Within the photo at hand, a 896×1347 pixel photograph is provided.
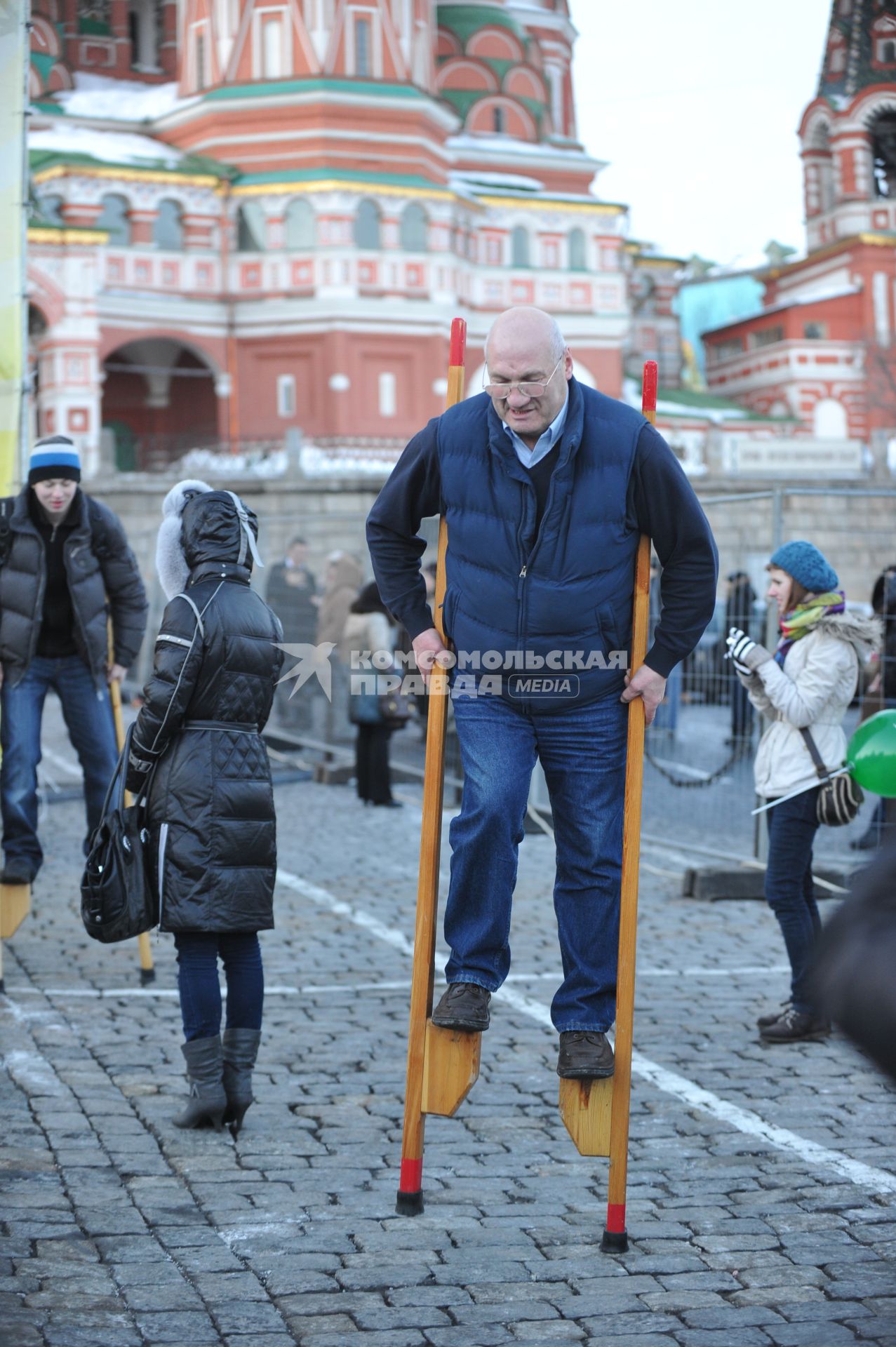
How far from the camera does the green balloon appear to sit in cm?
A: 515

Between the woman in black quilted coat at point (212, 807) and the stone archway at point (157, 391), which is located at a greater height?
the stone archway at point (157, 391)

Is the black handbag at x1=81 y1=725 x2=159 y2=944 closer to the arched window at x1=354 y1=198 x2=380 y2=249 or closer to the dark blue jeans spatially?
the dark blue jeans

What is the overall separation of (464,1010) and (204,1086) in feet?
3.94

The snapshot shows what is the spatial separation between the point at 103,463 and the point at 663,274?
3918 cm

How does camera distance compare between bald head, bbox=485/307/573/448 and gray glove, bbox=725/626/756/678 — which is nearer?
bald head, bbox=485/307/573/448

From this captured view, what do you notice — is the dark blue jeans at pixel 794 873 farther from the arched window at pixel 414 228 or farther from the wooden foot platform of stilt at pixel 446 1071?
the arched window at pixel 414 228

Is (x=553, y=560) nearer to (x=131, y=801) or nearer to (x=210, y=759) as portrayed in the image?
(x=210, y=759)

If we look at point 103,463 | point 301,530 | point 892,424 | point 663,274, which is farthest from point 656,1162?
point 663,274

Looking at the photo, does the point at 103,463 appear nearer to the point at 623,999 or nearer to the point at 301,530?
the point at 301,530

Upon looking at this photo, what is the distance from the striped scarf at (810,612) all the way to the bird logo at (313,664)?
8489mm

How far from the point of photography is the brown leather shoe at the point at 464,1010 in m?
4.67

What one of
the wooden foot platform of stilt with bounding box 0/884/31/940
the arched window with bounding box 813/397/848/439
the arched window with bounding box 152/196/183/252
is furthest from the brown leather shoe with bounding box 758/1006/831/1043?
the arched window with bounding box 813/397/848/439

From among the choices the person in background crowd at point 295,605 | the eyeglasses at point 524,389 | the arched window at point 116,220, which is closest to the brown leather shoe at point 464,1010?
the eyeglasses at point 524,389

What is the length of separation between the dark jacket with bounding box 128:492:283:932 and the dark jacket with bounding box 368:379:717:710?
107cm
